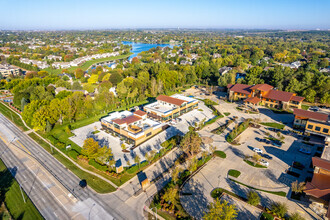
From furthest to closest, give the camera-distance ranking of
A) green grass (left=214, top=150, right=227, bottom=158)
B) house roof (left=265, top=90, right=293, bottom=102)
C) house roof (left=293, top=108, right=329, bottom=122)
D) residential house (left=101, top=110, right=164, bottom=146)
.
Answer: house roof (left=265, top=90, right=293, bottom=102), house roof (left=293, top=108, right=329, bottom=122), residential house (left=101, top=110, right=164, bottom=146), green grass (left=214, top=150, right=227, bottom=158)

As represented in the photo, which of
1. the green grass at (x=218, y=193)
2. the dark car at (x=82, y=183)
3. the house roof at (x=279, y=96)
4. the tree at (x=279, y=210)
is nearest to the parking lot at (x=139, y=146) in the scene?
the dark car at (x=82, y=183)

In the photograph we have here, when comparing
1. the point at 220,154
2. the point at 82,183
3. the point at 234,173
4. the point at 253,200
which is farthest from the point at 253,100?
the point at 82,183

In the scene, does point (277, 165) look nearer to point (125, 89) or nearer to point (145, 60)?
point (125, 89)

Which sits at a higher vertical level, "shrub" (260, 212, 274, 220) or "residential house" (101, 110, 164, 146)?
"residential house" (101, 110, 164, 146)

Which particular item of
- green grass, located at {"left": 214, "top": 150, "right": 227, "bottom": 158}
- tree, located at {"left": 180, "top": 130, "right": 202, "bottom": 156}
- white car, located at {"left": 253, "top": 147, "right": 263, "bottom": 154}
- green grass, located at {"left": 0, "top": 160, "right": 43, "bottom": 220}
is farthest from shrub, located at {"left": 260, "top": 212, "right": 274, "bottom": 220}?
green grass, located at {"left": 0, "top": 160, "right": 43, "bottom": 220}

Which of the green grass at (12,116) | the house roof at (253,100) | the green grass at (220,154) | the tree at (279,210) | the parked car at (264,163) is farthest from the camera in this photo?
the house roof at (253,100)

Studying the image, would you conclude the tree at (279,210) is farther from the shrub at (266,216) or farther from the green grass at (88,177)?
the green grass at (88,177)

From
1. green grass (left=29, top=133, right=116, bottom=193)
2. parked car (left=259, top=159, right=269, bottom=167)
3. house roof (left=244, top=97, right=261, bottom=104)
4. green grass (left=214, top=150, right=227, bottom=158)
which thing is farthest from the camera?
house roof (left=244, top=97, right=261, bottom=104)

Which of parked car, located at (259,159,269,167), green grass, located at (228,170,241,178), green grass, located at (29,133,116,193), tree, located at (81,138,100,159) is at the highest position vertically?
tree, located at (81,138,100,159)

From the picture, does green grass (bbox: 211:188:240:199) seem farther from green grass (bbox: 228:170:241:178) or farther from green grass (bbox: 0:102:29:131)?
green grass (bbox: 0:102:29:131)
